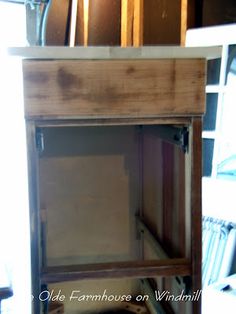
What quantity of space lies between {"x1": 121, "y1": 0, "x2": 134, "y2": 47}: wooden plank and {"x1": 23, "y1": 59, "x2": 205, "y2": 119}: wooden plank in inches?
42.7

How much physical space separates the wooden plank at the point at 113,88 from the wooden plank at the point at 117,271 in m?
0.31

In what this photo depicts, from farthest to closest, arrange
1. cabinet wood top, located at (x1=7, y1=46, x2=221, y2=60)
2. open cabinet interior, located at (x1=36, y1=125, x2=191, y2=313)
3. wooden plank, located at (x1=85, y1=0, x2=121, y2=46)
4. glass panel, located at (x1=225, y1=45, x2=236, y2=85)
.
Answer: glass panel, located at (x1=225, y1=45, x2=236, y2=85)
wooden plank, located at (x1=85, y1=0, x2=121, y2=46)
open cabinet interior, located at (x1=36, y1=125, x2=191, y2=313)
cabinet wood top, located at (x1=7, y1=46, x2=221, y2=60)

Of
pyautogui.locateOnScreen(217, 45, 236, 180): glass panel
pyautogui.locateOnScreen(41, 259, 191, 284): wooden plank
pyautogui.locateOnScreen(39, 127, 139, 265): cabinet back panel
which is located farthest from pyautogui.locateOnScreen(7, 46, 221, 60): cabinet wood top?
pyautogui.locateOnScreen(217, 45, 236, 180): glass panel

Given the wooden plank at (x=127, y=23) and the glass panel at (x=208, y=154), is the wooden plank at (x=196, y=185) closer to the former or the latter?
the wooden plank at (x=127, y=23)

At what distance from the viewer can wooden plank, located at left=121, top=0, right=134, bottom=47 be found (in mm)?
1712

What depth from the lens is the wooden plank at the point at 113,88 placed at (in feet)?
2.23

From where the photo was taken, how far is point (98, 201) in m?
1.29

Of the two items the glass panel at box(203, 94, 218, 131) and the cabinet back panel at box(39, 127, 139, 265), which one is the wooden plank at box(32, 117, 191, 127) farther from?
the glass panel at box(203, 94, 218, 131)

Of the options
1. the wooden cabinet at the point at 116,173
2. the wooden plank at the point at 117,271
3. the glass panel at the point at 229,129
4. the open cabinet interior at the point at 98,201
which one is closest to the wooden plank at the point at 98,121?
the wooden cabinet at the point at 116,173

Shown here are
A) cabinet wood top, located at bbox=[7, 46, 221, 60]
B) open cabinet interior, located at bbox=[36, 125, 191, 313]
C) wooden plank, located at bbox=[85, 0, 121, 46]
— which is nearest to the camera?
cabinet wood top, located at bbox=[7, 46, 221, 60]

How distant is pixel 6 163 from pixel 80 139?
0.42 m

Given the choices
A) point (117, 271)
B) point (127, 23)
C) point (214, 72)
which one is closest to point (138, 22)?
point (127, 23)

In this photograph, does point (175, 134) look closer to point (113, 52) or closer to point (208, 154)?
point (113, 52)

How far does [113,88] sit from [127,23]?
44.8 inches
